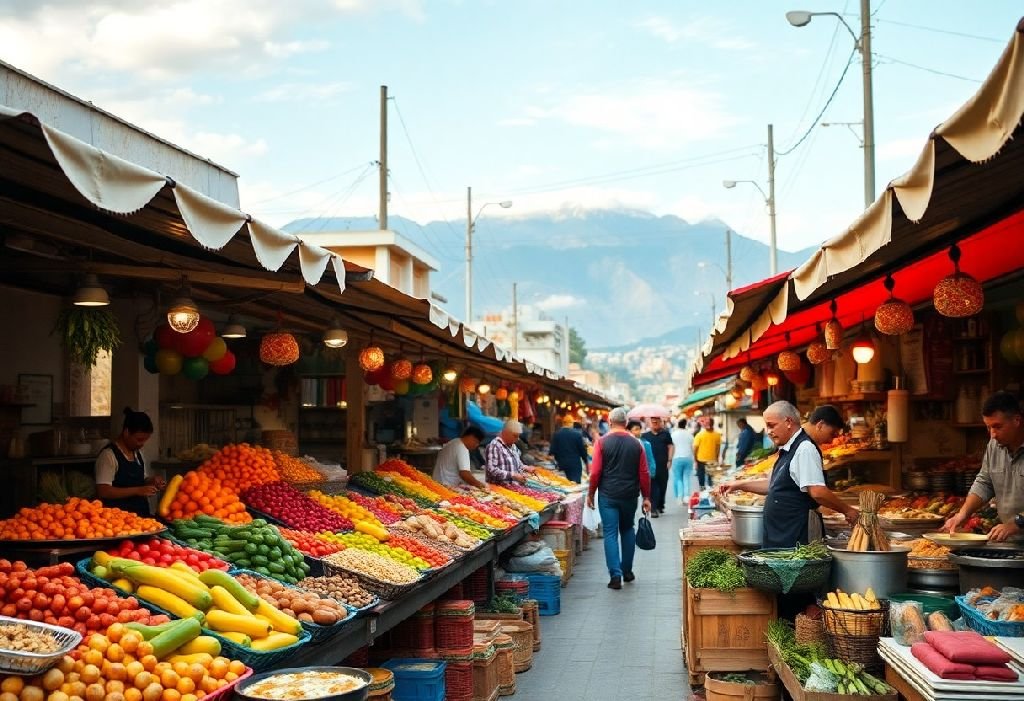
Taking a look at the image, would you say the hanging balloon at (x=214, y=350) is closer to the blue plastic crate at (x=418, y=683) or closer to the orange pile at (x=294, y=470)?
the orange pile at (x=294, y=470)

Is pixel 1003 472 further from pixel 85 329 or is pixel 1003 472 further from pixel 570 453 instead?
pixel 570 453

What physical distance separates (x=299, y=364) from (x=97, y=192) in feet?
43.1

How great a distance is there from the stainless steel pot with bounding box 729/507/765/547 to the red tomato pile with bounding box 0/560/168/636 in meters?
4.63

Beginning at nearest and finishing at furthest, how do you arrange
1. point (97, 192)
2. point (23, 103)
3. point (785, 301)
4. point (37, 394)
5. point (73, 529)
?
point (97, 192)
point (73, 529)
point (785, 301)
point (37, 394)
point (23, 103)

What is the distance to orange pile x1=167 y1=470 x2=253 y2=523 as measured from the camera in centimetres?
692

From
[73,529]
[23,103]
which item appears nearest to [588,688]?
[73,529]

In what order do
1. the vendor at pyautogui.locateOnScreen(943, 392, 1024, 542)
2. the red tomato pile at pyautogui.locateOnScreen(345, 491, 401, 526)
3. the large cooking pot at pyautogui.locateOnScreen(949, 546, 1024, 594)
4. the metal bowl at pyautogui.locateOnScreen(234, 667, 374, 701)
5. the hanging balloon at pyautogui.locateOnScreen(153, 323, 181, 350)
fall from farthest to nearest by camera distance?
1. the red tomato pile at pyautogui.locateOnScreen(345, 491, 401, 526)
2. the hanging balloon at pyautogui.locateOnScreen(153, 323, 181, 350)
3. the vendor at pyautogui.locateOnScreen(943, 392, 1024, 542)
4. the large cooking pot at pyautogui.locateOnScreen(949, 546, 1024, 594)
5. the metal bowl at pyautogui.locateOnScreen(234, 667, 374, 701)

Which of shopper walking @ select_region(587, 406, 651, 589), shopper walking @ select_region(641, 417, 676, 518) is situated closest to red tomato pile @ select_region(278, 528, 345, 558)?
shopper walking @ select_region(587, 406, 651, 589)

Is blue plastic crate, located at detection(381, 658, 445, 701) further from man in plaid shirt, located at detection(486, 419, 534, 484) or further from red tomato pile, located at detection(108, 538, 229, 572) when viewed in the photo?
man in plaid shirt, located at detection(486, 419, 534, 484)

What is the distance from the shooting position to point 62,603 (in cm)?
444

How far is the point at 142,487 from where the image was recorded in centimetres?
788

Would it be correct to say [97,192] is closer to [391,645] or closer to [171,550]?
[171,550]

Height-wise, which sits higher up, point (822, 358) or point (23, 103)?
point (23, 103)

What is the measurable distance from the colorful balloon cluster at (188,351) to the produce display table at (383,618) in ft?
8.39
